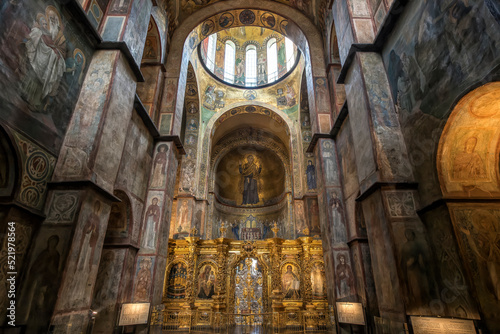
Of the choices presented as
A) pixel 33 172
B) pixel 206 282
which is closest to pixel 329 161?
pixel 206 282

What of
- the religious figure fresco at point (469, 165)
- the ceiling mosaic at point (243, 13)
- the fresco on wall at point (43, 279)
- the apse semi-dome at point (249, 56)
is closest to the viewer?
the fresco on wall at point (43, 279)

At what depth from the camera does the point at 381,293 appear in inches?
233

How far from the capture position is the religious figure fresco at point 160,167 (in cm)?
1038

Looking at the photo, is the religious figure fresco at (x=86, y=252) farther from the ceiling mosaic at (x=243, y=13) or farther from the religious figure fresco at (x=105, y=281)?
the ceiling mosaic at (x=243, y=13)

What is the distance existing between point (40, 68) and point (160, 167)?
5.44 m

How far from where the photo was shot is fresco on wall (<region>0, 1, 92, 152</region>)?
500cm

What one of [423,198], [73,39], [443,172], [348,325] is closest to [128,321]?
[348,325]

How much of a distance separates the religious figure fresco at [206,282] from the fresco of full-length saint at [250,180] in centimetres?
962

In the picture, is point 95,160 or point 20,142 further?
point 95,160

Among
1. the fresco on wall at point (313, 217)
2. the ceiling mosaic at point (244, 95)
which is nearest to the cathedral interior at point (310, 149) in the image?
the fresco on wall at point (313, 217)

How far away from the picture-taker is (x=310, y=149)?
12.2 metres

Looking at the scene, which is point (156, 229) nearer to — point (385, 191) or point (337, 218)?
point (337, 218)

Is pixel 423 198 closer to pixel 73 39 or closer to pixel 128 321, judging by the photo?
pixel 128 321

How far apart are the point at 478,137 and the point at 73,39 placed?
960 centimetres
